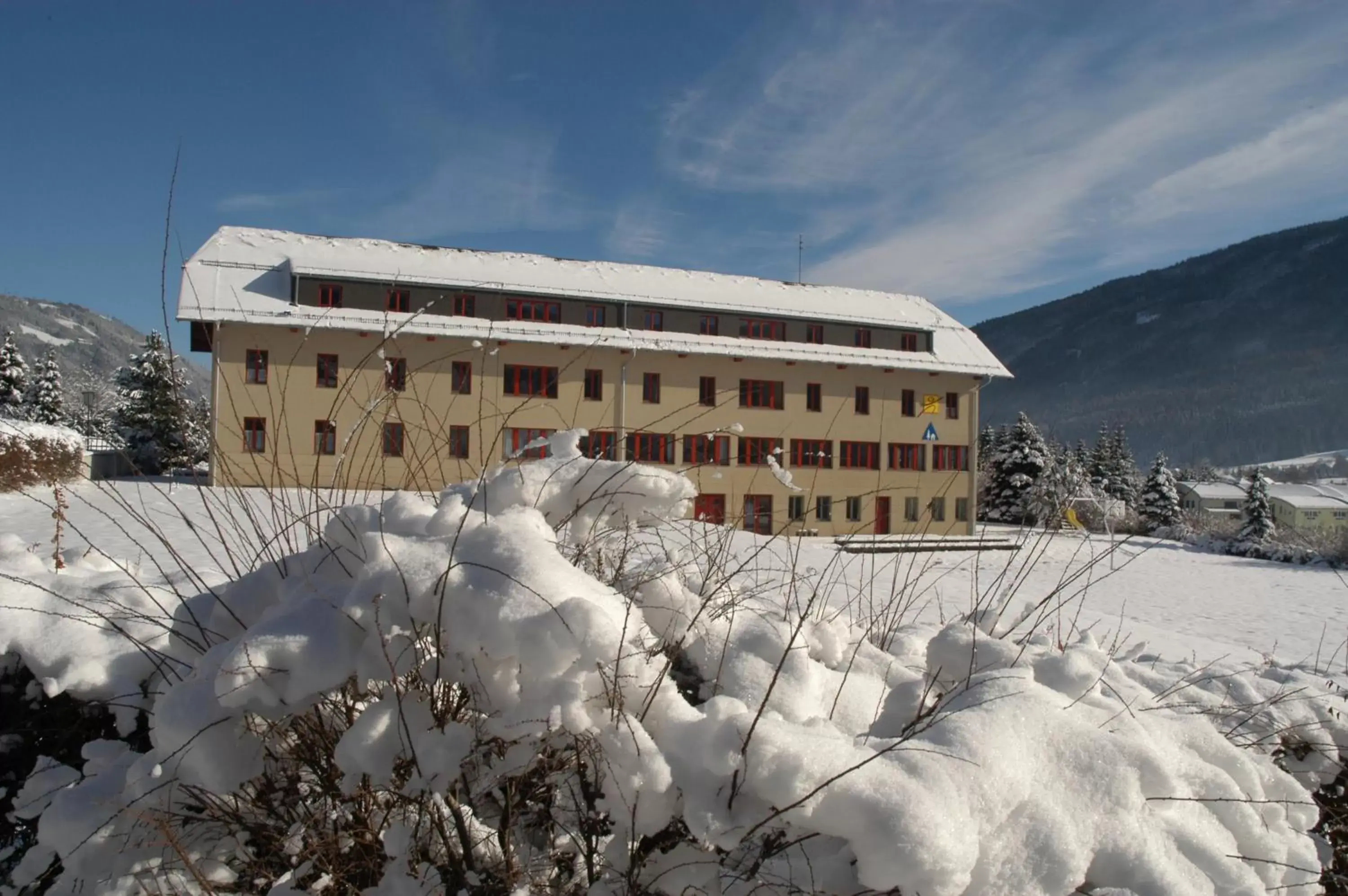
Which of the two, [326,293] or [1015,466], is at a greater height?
[326,293]

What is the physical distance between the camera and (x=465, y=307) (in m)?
26.4

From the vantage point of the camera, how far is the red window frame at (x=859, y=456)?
99.6ft

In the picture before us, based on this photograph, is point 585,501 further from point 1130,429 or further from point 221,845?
point 1130,429

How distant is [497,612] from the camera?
1714 millimetres

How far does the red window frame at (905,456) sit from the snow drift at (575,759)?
2932 centimetres

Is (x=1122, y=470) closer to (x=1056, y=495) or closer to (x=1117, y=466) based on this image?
(x=1117, y=466)

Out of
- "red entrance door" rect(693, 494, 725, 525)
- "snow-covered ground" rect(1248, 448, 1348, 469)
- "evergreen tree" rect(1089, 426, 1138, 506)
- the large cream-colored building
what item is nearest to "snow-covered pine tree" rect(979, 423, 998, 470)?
the large cream-colored building

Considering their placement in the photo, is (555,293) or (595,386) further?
(595,386)

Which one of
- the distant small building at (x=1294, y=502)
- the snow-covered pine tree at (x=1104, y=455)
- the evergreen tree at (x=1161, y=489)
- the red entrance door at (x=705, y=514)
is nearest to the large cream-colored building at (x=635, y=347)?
the distant small building at (x=1294, y=502)

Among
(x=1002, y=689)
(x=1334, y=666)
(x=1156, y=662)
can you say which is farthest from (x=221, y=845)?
(x=1334, y=666)

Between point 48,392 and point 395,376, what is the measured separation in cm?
4982

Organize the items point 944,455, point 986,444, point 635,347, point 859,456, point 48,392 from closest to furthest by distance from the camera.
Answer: point 635,347, point 859,456, point 944,455, point 48,392, point 986,444

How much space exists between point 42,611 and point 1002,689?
292 cm

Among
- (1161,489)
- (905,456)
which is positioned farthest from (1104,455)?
(905,456)
